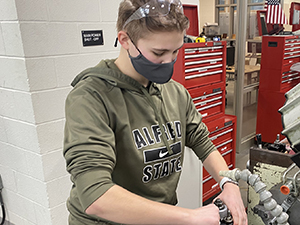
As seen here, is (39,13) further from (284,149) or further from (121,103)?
(284,149)

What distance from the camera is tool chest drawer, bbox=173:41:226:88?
2137 millimetres

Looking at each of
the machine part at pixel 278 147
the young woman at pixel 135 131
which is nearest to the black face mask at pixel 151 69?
the young woman at pixel 135 131

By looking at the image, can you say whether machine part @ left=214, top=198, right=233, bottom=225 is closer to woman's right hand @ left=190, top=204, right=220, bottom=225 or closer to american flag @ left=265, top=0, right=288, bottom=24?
woman's right hand @ left=190, top=204, right=220, bottom=225

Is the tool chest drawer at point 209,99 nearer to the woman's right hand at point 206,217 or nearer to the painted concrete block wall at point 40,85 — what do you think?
the painted concrete block wall at point 40,85

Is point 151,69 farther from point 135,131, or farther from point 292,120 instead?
point 292,120

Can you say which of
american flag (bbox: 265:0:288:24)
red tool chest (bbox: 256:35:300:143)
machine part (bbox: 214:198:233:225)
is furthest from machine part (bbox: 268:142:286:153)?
american flag (bbox: 265:0:288:24)

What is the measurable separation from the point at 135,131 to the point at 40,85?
823 millimetres

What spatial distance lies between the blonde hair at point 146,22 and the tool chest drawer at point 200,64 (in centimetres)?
115

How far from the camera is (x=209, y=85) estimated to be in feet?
7.92

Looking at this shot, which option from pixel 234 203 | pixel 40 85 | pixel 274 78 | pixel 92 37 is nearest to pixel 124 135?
pixel 234 203

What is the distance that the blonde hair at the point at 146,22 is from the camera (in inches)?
35.4

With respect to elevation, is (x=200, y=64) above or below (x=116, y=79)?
below

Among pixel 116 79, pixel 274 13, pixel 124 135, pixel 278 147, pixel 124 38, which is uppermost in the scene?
pixel 274 13

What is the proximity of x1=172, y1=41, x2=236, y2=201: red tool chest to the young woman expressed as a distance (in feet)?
3.38
